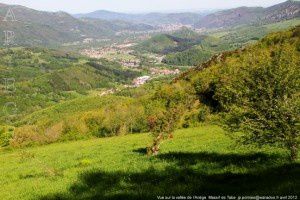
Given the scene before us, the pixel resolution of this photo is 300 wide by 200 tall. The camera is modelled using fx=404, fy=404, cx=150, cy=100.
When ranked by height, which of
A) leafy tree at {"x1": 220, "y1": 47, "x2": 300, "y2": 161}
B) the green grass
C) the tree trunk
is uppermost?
leafy tree at {"x1": 220, "y1": 47, "x2": 300, "y2": 161}

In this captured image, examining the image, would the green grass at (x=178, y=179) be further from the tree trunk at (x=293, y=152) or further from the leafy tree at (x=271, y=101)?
the leafy tree at (x=271, y=101)

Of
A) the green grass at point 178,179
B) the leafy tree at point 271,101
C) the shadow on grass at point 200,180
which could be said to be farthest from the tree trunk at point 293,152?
the shadow on grass at point 200,180

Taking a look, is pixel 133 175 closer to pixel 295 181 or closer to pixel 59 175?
pixel 59 175

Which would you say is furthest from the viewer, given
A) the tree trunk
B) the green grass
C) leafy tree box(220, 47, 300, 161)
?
the tree trunk

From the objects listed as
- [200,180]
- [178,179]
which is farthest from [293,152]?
[178,179]

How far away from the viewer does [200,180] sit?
16.8m

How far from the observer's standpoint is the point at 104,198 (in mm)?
15555

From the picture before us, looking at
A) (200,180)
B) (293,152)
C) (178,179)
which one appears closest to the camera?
(200,180)

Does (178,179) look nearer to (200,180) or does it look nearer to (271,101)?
(200,180)

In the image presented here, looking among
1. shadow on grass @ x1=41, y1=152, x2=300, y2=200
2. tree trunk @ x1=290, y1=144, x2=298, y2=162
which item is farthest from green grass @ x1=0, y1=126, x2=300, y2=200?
tree trunk @ x1=290, y1=144, x2=298, y2=162

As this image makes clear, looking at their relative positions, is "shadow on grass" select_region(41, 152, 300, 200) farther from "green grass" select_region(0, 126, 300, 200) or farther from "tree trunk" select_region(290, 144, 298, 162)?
"tree trunk" select_region(290, 144, 298, 162)

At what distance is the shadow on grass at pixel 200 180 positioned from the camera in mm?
14539

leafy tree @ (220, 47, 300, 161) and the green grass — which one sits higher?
leafy tree @ (220, 47, 300, 161)

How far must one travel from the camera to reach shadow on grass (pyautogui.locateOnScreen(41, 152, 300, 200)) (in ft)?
47.7
